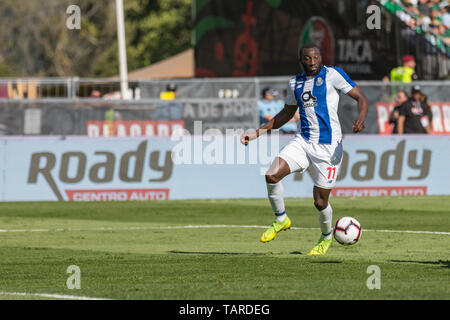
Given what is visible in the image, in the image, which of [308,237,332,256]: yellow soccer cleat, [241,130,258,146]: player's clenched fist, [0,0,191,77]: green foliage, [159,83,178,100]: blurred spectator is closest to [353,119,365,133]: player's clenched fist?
[241,130,258,146]: player's clenched fist

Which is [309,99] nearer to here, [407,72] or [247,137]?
[247,137]

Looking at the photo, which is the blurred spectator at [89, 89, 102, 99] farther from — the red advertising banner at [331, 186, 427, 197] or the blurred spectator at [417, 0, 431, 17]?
the blurred spectator at [417, 0, 431, 17]

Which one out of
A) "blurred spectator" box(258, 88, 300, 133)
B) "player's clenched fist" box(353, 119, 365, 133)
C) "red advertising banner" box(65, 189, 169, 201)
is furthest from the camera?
"blurred spectator" box(258, 88, 300, 133)

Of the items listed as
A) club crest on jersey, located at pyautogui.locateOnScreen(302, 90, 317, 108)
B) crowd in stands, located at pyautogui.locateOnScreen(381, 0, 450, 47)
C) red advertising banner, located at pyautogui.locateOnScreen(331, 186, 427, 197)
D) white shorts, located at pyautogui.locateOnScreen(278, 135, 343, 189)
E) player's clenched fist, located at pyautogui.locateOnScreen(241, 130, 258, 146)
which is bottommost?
red advertising banner, located at pyautogui.locateOnScreen(331, 186, 427, 197)

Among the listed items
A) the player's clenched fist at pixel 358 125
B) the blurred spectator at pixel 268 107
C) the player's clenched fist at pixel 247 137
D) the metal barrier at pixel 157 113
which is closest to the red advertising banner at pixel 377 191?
the blurred spectator at pixel 268 107

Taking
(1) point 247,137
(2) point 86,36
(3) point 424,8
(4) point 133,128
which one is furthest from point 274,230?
(2) point 86,36

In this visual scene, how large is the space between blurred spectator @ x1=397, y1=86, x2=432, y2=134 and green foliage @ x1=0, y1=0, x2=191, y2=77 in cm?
4744

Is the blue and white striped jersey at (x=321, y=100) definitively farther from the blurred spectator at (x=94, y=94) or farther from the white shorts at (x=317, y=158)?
the blurred spectator at (x=94, y=94)

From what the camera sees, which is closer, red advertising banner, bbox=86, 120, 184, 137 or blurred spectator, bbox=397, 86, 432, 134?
blurred spectator, bbox=397, 86, 432, 134

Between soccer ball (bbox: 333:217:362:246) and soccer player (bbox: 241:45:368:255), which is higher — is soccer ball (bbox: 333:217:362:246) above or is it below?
below

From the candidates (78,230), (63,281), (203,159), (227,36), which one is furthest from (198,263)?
(227,36)

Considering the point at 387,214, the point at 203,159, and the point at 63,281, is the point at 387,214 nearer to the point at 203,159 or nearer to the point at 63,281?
the point at 203,159

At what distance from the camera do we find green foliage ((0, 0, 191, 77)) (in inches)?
2813
